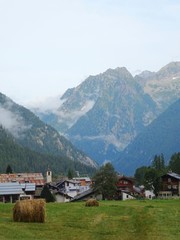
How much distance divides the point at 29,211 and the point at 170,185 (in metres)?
133

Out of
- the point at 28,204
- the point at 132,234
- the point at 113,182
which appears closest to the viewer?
the point at 132,234

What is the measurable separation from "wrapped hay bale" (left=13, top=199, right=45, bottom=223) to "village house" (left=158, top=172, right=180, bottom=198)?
427 feet

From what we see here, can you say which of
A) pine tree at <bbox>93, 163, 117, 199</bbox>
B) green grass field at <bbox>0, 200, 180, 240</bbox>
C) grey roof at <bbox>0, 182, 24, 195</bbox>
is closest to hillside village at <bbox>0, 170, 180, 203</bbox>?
grey roof at <bbox>0, 182, 24, 195</bbox>

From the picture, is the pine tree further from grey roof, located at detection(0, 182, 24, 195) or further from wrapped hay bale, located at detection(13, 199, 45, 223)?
wrapped hay bale, located at detection(13, 199, 45, 223)

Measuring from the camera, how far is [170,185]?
167375 millimetres

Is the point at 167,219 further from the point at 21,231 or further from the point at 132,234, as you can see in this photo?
the point at 21,231

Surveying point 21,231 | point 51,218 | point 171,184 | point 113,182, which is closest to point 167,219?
point 51,218

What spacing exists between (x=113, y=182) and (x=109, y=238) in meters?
96.4

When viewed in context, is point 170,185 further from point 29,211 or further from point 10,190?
point 29,211

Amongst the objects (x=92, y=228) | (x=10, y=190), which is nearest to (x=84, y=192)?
(x=10, y=190)

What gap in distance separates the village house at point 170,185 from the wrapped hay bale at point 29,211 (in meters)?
130

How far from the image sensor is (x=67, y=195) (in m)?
155

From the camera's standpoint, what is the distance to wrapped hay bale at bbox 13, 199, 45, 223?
3809cm

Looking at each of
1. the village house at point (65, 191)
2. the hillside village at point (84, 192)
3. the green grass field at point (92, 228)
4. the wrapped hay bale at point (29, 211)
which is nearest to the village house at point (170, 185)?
the hillside village at point (84, 192)
